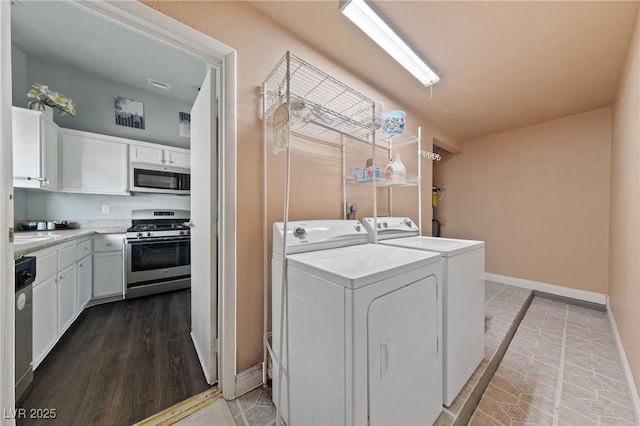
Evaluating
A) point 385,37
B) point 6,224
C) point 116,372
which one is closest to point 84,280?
point 116,372

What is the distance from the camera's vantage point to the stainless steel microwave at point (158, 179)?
9.63 feet

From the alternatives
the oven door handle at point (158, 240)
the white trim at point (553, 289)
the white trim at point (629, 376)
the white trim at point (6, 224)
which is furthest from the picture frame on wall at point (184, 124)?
the white trim at point (553, 289)

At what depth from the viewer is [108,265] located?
104 inches

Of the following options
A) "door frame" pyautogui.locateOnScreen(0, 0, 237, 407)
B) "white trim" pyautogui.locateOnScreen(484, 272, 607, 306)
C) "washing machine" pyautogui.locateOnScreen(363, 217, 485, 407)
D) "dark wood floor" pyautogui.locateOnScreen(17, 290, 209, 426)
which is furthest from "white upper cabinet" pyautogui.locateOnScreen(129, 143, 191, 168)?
"white trim" pyautogui.locateOnScreen(484, 272, 607, 306)

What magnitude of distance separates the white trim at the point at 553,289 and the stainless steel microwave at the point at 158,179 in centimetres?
522

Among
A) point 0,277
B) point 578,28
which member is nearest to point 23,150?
point 0,277

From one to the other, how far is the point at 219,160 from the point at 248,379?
1406mm

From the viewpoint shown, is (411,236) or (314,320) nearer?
(314,320)

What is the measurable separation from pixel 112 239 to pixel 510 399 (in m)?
4.13

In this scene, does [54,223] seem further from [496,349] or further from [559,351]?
[559,351]

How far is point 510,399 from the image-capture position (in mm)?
1349

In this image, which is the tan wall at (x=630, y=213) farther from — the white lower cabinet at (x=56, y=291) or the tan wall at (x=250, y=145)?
the white lower cabinet at (x=56, y=291)

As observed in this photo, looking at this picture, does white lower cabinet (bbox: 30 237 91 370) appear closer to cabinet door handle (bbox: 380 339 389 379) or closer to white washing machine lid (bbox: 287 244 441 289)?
white washing machine lid (bbox: 287 244 441 289)

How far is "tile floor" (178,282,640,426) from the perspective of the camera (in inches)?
47.9
